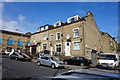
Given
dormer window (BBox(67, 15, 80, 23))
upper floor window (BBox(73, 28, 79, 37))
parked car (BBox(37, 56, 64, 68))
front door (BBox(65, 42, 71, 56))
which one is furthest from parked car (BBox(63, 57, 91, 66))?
dormer window (BBox(67, 15, 80, 23))

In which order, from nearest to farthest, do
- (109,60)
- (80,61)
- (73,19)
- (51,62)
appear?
1. (109,60)
2. (51,62)
3. (80,61)
4. (73,19)

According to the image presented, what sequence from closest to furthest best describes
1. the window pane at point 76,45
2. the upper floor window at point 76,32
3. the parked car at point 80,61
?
the parked car at point 80,61
the window pane at point 76,45
the upper floor window at point 76,32

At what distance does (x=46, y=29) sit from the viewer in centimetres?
2978

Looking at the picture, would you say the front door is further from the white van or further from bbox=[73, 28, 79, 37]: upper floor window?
the white van

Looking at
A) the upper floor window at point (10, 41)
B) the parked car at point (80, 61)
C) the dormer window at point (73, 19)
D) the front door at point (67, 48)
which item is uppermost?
the dormer window at point (73, 19)

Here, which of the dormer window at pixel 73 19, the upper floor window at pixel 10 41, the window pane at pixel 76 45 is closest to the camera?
the window pane at pixel 76 45

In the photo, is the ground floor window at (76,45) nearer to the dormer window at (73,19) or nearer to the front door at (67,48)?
the front door at (67,48)

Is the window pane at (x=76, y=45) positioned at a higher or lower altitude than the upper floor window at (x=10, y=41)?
lower

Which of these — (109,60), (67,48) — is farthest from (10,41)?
(109,60)

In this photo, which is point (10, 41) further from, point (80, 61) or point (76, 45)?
point (80, 61)

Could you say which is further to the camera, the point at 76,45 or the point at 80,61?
the point at 76,45

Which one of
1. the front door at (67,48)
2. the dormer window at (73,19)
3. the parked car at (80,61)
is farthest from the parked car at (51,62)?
the dormer window at (73,19)

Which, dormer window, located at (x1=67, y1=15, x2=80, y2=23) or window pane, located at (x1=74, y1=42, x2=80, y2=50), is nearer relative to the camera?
window pane, located at (x1=74, y1=42, x2=80, y2=50)

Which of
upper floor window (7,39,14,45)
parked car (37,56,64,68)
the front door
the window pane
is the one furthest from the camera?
upper floor window (7,39,14,45)
